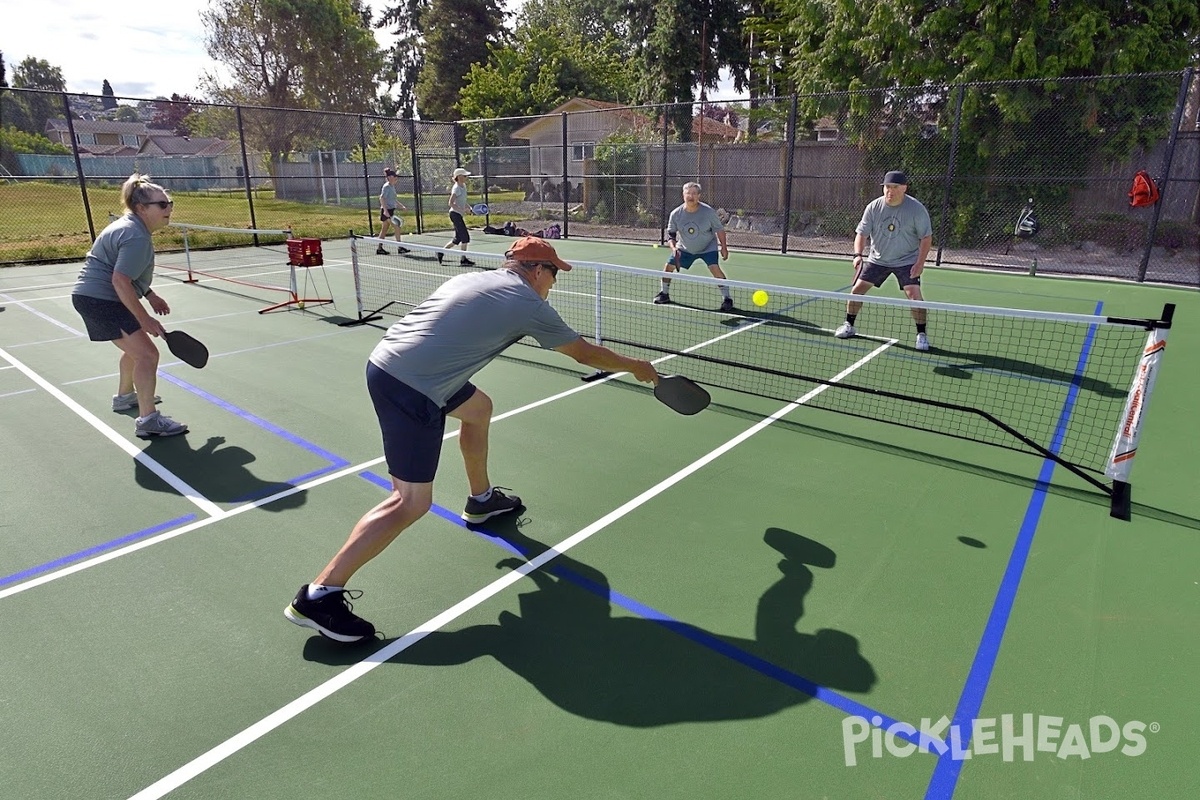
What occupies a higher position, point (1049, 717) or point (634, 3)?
point (634, 3)

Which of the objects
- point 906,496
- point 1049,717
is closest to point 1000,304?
point 906,496

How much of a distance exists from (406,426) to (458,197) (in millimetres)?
14847

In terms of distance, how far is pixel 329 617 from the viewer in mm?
3568

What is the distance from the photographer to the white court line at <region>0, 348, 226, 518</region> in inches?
205

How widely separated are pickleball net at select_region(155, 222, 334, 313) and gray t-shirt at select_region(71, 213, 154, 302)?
520cm

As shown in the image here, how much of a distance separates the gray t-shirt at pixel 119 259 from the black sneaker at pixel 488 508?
330cm

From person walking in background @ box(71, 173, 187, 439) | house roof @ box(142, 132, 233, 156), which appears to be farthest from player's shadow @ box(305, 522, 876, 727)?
house roof @ box(142, 132, 233, 156)

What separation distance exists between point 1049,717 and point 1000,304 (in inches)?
449

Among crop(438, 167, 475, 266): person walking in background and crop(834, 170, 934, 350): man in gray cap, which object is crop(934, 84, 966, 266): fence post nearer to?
crop(834, 170, 934, 350): man in gray cap

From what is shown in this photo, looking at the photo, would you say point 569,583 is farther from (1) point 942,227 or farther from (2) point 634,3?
(2) point 634,3

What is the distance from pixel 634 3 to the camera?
40531 mm

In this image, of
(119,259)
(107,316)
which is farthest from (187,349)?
(119,259)

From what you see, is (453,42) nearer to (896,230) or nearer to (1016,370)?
(896,230)

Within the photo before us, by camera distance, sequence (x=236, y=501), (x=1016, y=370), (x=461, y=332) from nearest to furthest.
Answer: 1. (x=461, y=332)
2. (x=236, y=501)
3. (x=1016, y=370)
